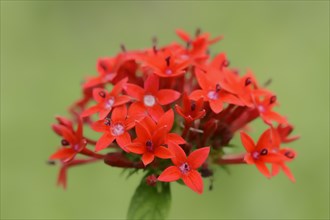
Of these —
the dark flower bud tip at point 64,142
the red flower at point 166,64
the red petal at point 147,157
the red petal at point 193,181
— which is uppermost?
the red flower at point 166,64

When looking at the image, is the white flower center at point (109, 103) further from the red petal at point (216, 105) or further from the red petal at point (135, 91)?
the red petal at point (216, 105)

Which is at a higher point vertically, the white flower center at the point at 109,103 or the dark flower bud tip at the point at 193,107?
the white flower center at the point at 109,103

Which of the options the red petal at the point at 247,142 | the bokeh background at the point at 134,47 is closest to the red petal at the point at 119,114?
the red petal at the point at 247,142

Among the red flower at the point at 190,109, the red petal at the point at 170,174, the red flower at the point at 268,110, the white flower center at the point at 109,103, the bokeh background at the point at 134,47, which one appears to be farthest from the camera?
the bokeh background at the point at 134,47

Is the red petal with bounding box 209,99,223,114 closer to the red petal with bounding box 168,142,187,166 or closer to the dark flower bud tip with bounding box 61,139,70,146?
the red petal with bounding box 168,142,187,166

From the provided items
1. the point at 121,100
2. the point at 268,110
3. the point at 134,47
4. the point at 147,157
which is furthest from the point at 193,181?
the point at 134,47

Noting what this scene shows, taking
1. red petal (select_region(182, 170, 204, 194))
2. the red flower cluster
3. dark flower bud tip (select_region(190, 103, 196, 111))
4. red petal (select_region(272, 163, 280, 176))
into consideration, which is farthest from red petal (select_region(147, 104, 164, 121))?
red petal (select_region(272, 163, 280, 176))

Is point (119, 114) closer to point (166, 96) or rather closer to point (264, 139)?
point (166, 96)
